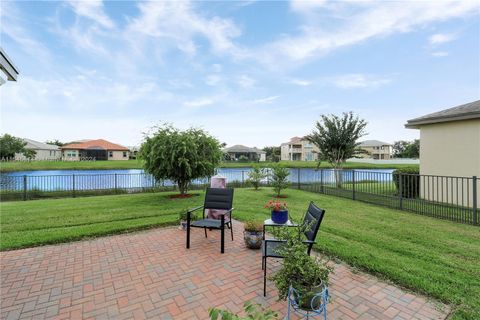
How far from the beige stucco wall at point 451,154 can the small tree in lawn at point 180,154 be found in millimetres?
7351

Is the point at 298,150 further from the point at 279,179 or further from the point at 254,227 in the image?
the point at 254,227

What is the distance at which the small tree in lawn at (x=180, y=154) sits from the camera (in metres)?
8.71

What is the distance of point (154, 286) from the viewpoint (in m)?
2.76

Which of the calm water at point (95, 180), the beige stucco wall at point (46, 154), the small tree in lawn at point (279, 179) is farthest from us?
the beige stucco wall at point (46, 154)

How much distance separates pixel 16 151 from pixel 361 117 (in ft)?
162

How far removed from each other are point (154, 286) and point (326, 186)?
9.29m

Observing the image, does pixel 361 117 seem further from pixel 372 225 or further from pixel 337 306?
pixel 337 306

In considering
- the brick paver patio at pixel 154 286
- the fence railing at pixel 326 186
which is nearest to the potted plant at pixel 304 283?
the brick paver patio at pixel 154 286

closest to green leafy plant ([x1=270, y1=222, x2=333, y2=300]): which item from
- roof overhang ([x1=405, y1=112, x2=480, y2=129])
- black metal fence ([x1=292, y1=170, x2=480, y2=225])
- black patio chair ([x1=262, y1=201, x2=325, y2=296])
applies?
black patio chair ([x1=262, y1=201, x2=325, y2=296])

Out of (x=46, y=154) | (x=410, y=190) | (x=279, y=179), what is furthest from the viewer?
(x=46, y=154)

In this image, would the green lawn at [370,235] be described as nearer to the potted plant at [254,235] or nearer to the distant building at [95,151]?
the potted plant at [254,235]

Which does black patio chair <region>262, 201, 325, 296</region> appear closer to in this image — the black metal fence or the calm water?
the black metal fence

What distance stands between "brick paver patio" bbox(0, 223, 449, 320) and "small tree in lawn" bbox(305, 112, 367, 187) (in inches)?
392

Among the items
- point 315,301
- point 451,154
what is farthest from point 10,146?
point 451,154
